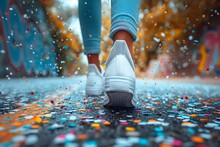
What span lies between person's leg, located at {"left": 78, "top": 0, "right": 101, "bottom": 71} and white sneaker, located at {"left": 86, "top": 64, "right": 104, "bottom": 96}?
0.07 meters

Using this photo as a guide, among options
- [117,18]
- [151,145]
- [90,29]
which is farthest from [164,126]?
[90,29]

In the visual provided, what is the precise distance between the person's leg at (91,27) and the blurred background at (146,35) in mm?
4614

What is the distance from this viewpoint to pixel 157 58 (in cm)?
1903

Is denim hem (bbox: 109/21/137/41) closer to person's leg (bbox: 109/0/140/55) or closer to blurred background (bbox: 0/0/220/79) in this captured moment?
person's leg (bbox: 109/0/140/55)

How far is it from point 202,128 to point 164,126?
0.18 metres

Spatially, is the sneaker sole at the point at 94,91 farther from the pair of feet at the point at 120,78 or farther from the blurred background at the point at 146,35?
the blurred background at the point at 146,35

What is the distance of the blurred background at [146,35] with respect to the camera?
912cm

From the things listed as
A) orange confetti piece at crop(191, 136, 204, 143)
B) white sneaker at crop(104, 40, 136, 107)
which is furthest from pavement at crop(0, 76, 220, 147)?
A: white sneaker at crop(104, 40, 136, 107)

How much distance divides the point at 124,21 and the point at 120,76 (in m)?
0.37

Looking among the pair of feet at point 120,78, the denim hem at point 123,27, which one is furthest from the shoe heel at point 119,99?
the denim hem at point 123,27

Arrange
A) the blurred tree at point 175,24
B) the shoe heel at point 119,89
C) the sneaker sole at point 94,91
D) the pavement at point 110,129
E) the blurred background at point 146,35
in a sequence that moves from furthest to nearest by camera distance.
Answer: the blurred tree at point 175,24, the blurred background at point 146,35, the sneaker sole at point 94,91, the shoe heel at point 119,89, the pavement at point 110,129

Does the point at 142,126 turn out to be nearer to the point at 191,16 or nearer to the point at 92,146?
the point at 92,146

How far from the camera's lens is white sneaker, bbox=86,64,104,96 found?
2.50m

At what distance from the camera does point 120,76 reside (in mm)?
1478
